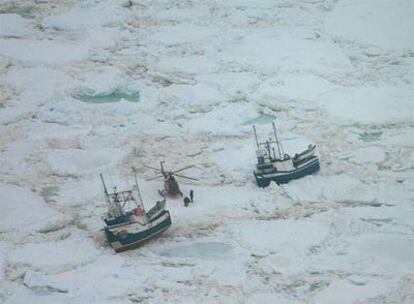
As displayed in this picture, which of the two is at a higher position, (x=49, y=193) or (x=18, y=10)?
(x=18, y=10)

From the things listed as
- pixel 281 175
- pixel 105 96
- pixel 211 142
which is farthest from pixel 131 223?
pixel 105 96

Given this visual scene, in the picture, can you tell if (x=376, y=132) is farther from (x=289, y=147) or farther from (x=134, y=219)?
(x=134, y=219)

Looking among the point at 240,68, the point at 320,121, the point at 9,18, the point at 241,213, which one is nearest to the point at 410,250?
the point at 241,213

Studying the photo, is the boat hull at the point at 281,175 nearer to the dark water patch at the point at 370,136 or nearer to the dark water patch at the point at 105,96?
the dark water patch at the point at 370,136

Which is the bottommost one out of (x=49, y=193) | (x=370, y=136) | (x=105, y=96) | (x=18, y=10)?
(x=370, y=136)

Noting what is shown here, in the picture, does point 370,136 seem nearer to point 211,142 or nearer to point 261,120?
point 261,120

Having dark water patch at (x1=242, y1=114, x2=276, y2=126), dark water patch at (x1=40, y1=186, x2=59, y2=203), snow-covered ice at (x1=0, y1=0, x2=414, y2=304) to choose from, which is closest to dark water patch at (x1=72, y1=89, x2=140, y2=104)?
snow-covered ice at (x1=0, y1=0, x2=414, y2=304)

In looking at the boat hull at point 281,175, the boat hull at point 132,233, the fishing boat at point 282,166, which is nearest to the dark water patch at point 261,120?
the fishing boat at point 282,166
